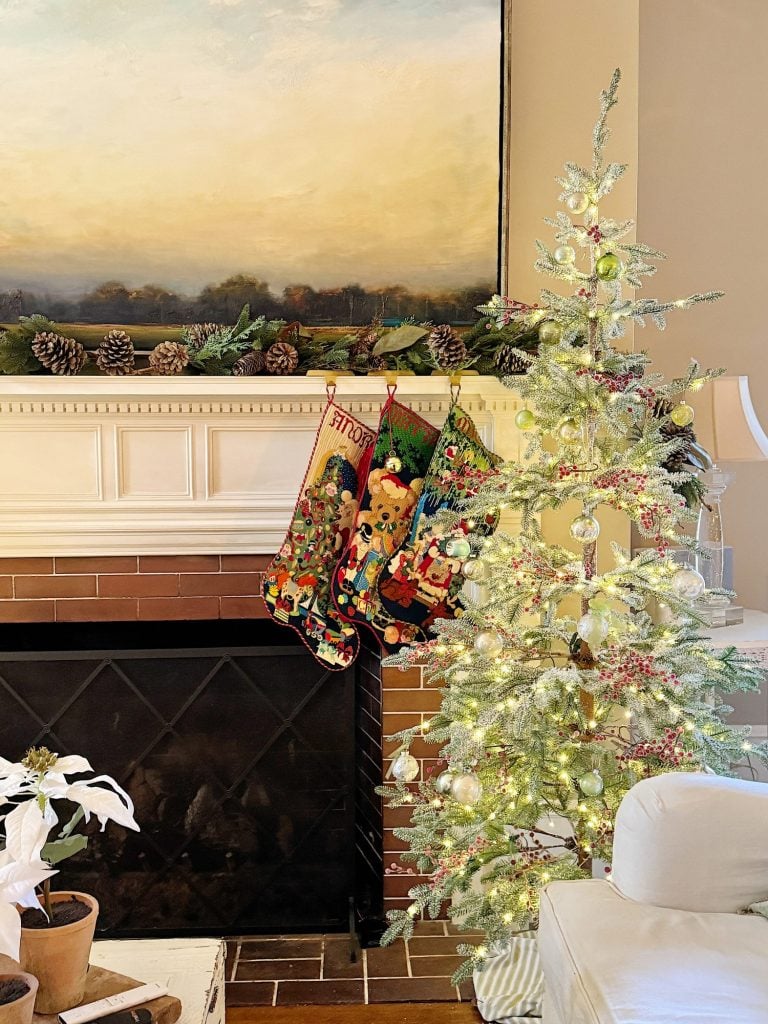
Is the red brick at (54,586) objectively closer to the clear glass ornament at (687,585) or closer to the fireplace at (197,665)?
the fireplace at (197,665)

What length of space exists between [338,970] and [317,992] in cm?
10

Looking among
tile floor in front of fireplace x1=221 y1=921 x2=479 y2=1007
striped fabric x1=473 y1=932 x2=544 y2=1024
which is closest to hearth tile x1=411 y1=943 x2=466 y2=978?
tile floor in front of fireplace x1=221 y1=921 x2=479 y2=1007

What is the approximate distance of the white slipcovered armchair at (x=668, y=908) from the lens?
134 cm

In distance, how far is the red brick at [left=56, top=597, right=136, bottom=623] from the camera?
2.49 m

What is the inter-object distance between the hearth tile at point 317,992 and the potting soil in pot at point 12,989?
3.51ft

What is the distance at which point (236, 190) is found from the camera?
2492 mm

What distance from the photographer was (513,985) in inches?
85.0

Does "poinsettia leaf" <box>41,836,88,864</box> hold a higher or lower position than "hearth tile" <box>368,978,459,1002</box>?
higher

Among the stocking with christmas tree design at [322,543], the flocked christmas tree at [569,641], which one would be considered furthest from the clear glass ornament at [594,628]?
the stocking with christmas tree design at [322,543]

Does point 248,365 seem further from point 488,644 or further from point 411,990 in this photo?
point 411,990

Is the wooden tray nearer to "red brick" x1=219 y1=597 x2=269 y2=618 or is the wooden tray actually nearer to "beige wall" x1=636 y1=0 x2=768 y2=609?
"red brick" x1=219 y1=597 x2=269 y2=618

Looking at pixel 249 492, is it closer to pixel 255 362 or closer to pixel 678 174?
pixel 255 362

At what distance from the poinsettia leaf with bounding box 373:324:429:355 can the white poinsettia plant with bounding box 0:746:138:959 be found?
137 centimetres

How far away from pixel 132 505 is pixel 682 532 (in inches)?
63.3
